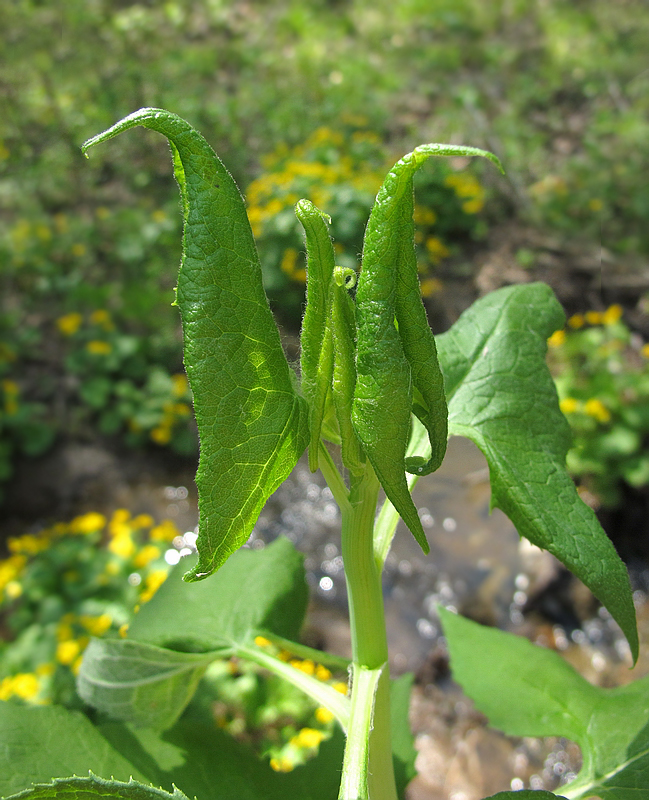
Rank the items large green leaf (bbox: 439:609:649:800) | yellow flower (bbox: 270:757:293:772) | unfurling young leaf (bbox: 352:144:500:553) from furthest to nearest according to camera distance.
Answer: yellow flower (bbox: 270:757:293:772)
large green leaf (bbox: 439:609:649:800)
unfurling young leaf (bbox: 352:144:500:553)

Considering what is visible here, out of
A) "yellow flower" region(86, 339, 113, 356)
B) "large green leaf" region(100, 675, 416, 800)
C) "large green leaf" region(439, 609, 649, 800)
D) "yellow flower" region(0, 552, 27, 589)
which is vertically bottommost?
"yellow flower" region(0, 552, 27, 589)

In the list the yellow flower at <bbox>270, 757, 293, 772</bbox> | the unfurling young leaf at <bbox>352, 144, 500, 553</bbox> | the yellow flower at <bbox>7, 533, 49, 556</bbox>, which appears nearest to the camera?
the unfurling young leaf at <bbox>352, 144, 500, 553</bbox>

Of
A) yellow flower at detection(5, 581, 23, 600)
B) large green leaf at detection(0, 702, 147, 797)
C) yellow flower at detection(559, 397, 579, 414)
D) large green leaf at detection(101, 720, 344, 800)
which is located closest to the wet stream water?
yellow flower at detection(559, 397, 579, 414)

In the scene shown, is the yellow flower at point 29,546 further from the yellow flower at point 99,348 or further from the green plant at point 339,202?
the green plant at point 339,202

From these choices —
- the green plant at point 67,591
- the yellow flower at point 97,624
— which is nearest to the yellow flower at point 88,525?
the green plant at point 67,591

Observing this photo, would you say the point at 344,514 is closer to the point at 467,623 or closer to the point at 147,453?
the point at 467,623

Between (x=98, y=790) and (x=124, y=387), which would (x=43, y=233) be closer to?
(x=124, y=387)

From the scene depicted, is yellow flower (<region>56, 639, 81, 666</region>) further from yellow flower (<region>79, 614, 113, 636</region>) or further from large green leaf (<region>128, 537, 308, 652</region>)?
large green leaf (<region>128, 537, 308, 652</region>)

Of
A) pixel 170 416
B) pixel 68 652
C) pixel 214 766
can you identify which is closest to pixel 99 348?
pixel 170 416
